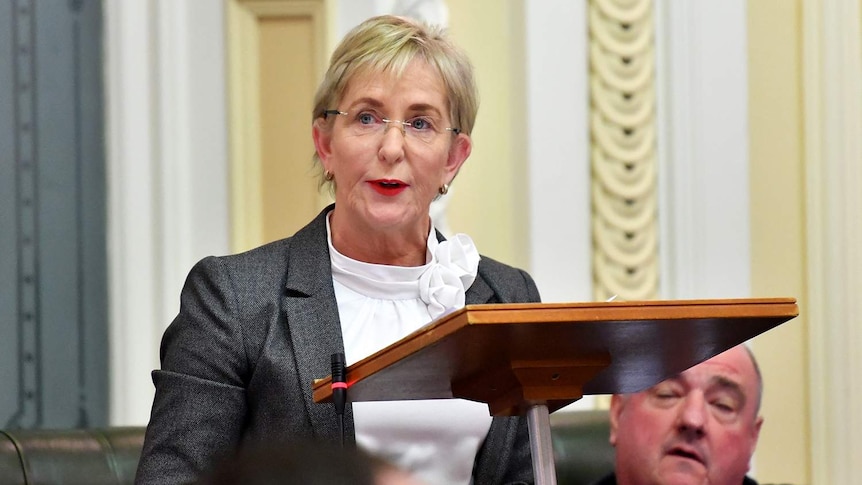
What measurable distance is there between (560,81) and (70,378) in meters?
1.78

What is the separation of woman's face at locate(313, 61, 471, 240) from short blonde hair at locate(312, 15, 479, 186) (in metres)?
0.02

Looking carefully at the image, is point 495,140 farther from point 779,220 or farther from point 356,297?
point 356,297

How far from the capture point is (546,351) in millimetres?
2121

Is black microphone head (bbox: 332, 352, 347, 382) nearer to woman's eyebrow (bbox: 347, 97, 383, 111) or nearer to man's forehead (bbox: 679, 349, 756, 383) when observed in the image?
woman's eyebrow (bbox: 347, 97, 383, 111)

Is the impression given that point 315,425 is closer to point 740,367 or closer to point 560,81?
point 740,367

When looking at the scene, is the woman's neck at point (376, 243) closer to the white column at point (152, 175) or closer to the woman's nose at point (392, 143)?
the woman's nose at point (392, 143)

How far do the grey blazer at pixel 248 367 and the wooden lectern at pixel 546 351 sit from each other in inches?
14.6

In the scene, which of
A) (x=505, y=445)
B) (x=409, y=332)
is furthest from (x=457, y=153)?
(x=505, y=445)

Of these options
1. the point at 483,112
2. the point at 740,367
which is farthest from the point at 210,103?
the point at 740,367

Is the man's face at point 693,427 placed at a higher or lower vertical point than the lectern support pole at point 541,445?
lower

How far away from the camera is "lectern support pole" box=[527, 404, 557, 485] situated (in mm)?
2237

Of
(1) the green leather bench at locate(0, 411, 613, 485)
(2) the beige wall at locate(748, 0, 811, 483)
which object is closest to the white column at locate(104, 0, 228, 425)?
(1) the green leather bench at locate(0, 411, 613, 485)

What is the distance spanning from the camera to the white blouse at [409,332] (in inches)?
106

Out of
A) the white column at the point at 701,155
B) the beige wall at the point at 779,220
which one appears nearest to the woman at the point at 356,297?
the white column at the point at 701,155
